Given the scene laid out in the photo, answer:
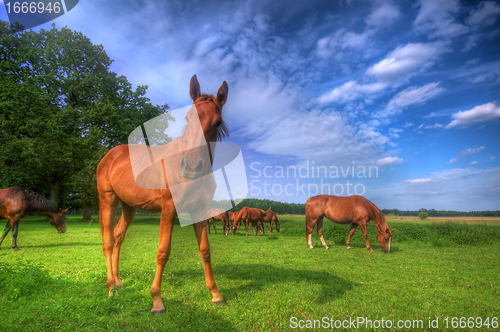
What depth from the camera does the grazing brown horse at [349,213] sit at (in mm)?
10055

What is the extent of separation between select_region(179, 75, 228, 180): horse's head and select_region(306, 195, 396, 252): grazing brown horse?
29.5 ft

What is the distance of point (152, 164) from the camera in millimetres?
3908

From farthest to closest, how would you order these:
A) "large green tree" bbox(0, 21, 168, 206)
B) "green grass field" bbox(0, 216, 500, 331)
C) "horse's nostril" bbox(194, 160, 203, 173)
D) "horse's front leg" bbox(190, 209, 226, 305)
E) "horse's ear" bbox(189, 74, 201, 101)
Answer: "large green tree" bbox(0, 21, 168, 206), "horse's front leg" bbox(190, 209, 226, 305), "horse's ear" bbox(189, 74, 201, 101), "green grass field" bbox(0, 216, 500, 331), "horse's nostril" bbox(194, 160, 203, 173)

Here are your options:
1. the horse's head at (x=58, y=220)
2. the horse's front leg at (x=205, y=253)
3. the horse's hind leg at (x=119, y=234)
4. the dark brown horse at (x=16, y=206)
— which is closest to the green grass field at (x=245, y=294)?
the horse's front leg at (x=205, y=253)

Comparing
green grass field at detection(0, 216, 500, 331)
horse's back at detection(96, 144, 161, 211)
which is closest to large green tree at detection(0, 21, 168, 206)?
green grass field at detection(0, 216, 500, 331)

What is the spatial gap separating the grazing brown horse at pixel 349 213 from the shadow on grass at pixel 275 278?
507 cm

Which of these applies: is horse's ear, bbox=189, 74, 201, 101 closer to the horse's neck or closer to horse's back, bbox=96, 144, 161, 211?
horse's back, bbox=96, 144, 161, 211

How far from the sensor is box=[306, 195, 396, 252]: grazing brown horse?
10.1m

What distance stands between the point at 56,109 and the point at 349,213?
26022mm

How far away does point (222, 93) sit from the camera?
11.6 ft

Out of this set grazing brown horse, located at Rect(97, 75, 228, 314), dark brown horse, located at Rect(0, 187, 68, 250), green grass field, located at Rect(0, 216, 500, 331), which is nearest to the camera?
grazing brown horse, located at Rect(97, 75, 228, 314)

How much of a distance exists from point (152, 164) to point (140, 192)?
57 cm

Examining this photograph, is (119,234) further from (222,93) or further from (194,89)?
(222,93)

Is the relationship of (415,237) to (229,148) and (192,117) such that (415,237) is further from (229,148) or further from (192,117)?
(192,117)
